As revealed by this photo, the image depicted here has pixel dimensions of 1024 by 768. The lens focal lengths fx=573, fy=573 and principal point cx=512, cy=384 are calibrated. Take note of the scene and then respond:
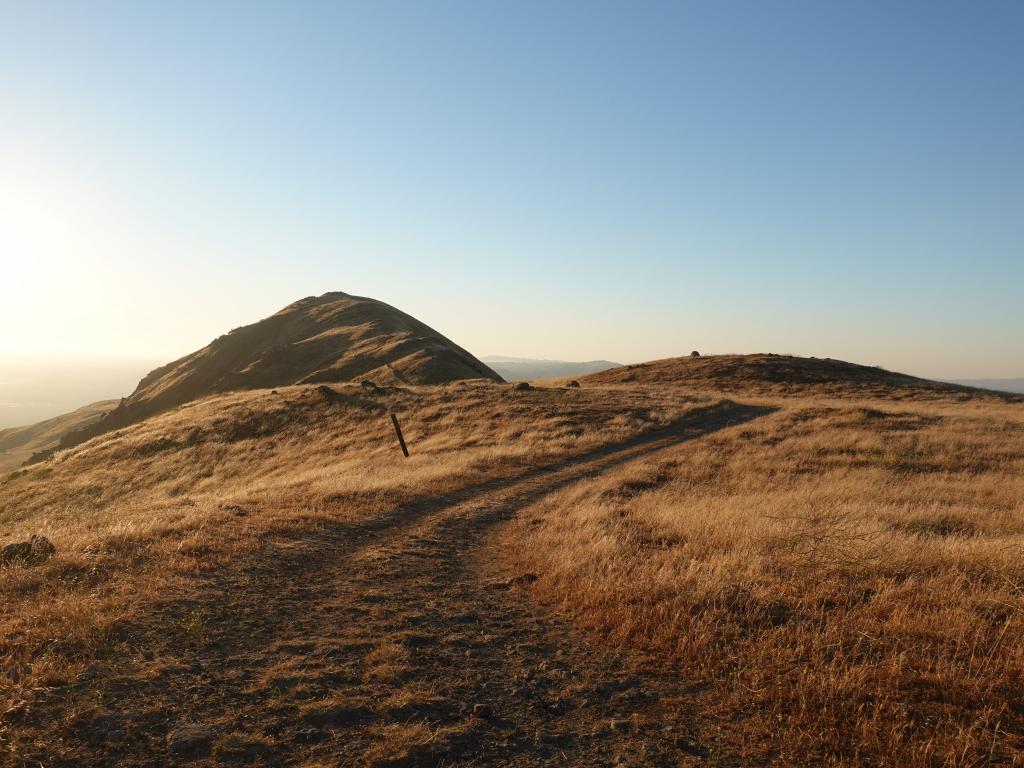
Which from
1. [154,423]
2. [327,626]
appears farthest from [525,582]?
[154,423]

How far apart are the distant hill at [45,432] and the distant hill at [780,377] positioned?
270 ft

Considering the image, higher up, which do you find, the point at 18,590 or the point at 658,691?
the point at 18,590

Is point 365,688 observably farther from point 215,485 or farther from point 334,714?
point 215,485

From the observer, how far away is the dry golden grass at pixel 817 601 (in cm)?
511

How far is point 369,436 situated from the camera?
32.2 metres

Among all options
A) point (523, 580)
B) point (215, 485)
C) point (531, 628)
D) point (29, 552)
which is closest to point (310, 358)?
point (215, 485)

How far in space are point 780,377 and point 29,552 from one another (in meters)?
54.4

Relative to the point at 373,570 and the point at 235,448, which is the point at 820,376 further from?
the point at 373,570

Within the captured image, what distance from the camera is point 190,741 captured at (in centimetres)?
503

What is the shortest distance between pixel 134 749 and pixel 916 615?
8.45 metres

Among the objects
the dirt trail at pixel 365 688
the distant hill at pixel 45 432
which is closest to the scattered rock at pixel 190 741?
the dirt trail at pixel 365 688

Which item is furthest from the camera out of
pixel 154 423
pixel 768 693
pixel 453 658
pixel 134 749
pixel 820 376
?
pixel 820 376

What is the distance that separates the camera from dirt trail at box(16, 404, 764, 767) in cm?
497

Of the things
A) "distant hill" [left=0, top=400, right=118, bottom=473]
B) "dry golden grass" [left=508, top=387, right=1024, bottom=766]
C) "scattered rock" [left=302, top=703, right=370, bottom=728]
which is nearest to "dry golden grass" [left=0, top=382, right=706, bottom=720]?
"scattered rock" [left=302, top=703, right=370, bottom=728]
